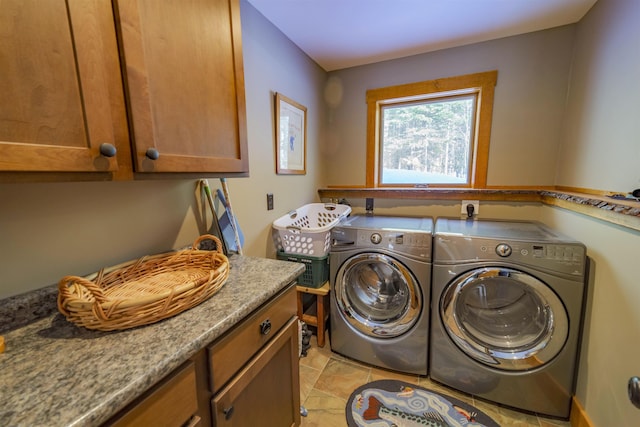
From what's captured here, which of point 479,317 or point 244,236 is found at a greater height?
point 244,236

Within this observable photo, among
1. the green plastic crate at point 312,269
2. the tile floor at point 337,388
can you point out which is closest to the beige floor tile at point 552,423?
the tile floor at point 337,388

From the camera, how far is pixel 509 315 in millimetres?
1464

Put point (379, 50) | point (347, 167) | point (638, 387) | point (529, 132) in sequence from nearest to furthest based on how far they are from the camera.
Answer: point (638, 387), point (529, 132), point (379, 50), point (347, 167)

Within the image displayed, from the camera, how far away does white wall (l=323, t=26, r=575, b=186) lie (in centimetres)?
185

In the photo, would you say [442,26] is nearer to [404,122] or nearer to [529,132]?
[404,122]

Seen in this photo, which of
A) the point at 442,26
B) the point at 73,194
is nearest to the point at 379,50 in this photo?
the point at 442,26

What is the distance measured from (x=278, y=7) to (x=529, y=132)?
2.01 meters

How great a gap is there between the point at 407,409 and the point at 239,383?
1.12 m

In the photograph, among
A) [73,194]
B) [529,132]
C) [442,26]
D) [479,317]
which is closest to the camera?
[73,194]

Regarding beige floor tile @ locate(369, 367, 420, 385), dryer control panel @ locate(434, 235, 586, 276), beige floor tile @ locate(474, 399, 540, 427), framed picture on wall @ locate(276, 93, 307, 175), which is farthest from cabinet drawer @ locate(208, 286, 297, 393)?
beige floor tile @ locate(474, 399, 540, 427)

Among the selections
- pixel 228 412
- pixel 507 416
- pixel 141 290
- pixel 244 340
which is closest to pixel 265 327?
pixel 244 340

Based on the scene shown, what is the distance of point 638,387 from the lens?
1.83 feet

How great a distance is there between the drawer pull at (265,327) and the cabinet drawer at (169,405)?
10.5 inches

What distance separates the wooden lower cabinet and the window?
177cm
